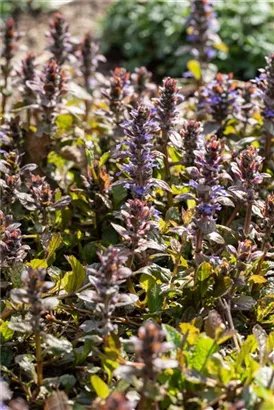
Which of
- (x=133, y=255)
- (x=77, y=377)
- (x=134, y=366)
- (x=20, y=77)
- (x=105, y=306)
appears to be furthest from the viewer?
(x=20, y=77)

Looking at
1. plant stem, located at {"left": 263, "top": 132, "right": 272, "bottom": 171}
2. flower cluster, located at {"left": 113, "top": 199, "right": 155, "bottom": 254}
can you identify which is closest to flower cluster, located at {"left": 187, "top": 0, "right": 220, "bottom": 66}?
plant stem, located at {"left": 263, "top": 132, "right": 272, "bottom": 171}

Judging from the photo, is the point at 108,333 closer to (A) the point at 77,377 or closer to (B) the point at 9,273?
(A) the point at 77,377

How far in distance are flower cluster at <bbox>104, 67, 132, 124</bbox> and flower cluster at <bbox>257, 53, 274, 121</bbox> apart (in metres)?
0.63

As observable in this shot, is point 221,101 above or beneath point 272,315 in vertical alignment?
above

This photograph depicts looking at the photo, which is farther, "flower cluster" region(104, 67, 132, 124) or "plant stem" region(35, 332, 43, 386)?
"flower cluster" region(104, 67, 132, 124)

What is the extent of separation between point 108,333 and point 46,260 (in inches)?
21.3

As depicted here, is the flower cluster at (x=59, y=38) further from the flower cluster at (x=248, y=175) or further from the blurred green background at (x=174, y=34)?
the blurred green background at (x=174, y=34)

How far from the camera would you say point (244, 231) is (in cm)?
315

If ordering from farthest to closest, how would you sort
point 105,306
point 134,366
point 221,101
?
point 221,101 → point 105,306 → point 134,366

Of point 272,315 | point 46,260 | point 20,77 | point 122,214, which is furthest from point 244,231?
point 20,77

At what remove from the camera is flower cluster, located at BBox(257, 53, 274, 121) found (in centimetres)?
354

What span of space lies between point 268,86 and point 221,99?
0.31 m

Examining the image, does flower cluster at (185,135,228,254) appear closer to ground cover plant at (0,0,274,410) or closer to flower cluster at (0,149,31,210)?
ground cover plant at (0,0,274,410)

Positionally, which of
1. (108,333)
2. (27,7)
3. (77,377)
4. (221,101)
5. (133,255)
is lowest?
(77,377)
